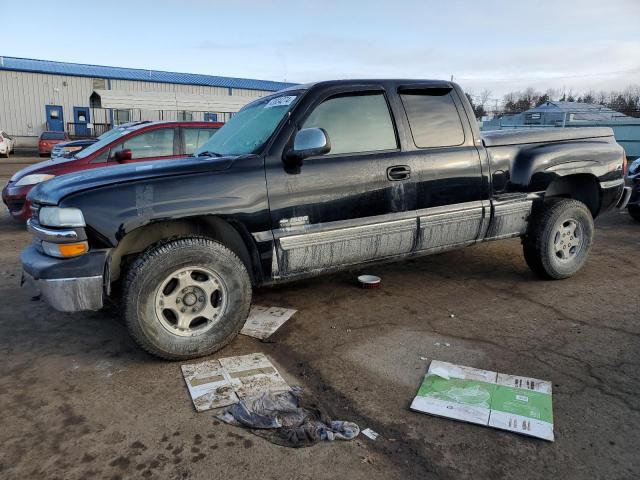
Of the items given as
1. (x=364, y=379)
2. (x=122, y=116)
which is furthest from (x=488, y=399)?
(x=122, y=116)

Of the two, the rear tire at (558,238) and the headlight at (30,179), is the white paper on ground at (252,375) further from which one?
the headlight at (30,179)

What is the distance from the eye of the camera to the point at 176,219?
3.24m

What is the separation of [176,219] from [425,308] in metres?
2.25

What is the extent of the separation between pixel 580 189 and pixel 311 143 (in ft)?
10.8

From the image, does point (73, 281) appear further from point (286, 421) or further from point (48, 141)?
point (48, 141)

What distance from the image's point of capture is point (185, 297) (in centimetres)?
331

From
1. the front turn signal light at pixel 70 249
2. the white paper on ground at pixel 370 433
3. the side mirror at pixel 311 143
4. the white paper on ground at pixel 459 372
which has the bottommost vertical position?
the white paper on ground at pixel 370 433

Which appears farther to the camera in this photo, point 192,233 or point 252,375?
point 192,233

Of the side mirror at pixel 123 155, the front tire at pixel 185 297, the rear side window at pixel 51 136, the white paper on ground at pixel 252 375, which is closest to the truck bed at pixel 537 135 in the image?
the front tire at pixel 185 297

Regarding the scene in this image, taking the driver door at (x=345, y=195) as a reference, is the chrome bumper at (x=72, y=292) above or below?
below

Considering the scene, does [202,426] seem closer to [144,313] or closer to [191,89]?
[144,313]

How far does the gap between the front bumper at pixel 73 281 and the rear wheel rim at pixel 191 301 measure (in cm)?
39

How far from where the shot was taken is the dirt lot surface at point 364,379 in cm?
231

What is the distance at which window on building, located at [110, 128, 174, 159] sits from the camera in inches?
283
